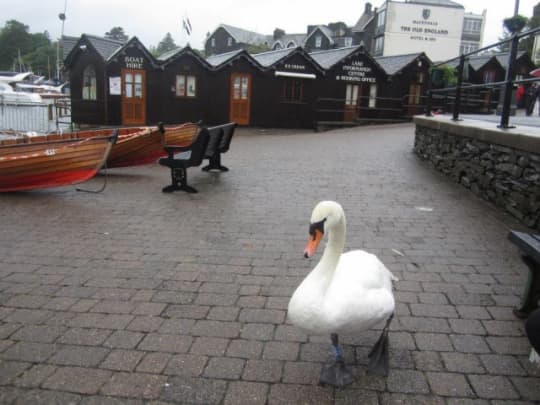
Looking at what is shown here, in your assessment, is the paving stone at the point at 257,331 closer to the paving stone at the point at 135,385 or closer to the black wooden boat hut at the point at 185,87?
the paving stone at the point at 135,385

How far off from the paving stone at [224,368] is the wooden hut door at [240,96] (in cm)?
1955

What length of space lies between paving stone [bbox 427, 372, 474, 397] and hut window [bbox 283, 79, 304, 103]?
67.1 ft

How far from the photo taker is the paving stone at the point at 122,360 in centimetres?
288

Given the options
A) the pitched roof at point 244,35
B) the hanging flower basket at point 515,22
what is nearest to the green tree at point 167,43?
the pitched roof at point 244,35

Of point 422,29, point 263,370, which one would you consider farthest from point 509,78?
point 422,29

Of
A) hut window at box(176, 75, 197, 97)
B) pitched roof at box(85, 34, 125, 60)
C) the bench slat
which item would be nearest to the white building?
hut window at box(176, 75, 197, 97)

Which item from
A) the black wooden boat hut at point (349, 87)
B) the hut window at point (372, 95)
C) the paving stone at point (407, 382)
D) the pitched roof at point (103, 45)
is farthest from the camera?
the hut window at point (372, 95)

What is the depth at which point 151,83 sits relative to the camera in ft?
66.7

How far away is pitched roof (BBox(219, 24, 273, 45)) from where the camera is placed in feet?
218

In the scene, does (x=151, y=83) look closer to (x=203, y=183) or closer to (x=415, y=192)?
(x=203, y=183)

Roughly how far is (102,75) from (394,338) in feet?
64.1

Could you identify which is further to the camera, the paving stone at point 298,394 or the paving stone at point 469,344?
the paving stone at point 469,344

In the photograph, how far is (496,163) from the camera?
657 centimetres

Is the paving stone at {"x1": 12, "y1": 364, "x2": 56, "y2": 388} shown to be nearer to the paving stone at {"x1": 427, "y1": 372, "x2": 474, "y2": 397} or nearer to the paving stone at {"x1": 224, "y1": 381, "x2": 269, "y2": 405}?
the paving stone at {"x1": 224, "y1": 381, "x2": 269, "y2": 405}
